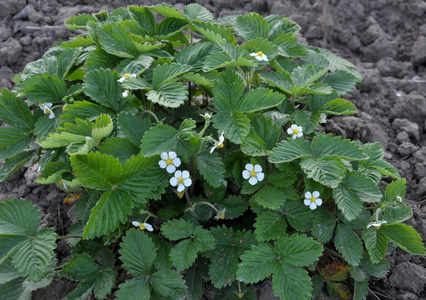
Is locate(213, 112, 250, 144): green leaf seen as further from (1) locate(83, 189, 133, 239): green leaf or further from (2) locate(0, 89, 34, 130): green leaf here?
(2) locate(0, 89, 34, 130): green leaf

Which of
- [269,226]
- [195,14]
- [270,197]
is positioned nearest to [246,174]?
[270,197]

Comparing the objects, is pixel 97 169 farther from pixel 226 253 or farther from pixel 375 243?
pixel 375 243

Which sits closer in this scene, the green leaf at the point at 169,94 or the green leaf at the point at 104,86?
the green leaf at the point at 169,94

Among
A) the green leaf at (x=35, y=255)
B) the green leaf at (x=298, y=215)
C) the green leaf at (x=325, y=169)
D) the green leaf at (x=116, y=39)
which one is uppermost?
the green leaf at (x=116, y=39)

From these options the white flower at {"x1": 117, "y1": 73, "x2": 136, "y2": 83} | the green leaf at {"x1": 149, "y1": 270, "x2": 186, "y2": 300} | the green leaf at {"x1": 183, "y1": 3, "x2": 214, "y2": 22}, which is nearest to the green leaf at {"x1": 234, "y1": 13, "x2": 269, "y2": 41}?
the green leaf at {"x1": 183, "y1": 3, "x2": 214, "y2": 22}

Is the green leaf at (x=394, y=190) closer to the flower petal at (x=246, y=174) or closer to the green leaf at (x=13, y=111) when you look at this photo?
the flower petal at (x=246, y=174)

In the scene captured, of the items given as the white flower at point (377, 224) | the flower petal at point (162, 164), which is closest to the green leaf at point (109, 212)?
the flower petal at point (162, 164)
